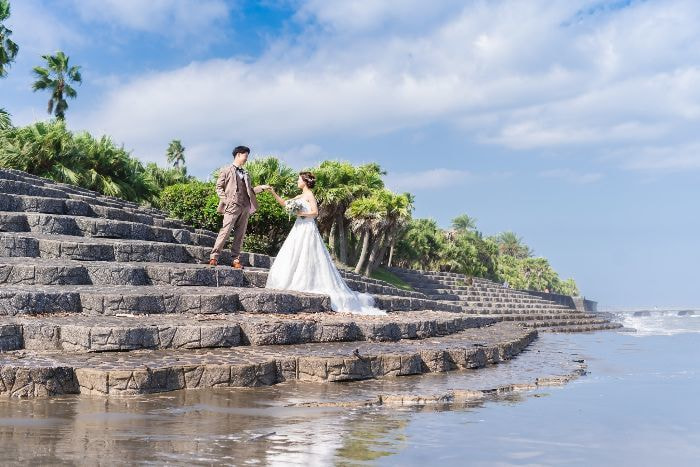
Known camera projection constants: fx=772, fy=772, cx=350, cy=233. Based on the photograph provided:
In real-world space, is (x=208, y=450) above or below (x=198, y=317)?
below

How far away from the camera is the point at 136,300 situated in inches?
362

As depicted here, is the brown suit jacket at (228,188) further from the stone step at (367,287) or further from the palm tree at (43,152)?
the palm tree at (43,152)

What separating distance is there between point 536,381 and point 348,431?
3.93 meters

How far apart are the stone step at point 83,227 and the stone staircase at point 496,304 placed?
14.4 meters

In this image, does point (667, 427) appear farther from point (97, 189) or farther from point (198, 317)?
point (97, 189)

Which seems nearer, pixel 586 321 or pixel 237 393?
pixel 237 393

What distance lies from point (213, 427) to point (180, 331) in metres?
3.13

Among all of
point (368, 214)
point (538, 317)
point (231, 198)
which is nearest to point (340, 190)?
point (368, 214)

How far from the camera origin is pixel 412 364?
8.60m

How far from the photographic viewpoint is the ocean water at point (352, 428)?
14.2ft

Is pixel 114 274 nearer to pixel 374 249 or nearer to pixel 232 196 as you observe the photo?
pixel 232 196

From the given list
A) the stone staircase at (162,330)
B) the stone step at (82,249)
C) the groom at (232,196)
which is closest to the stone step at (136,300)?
the stone staircase at (162,330)

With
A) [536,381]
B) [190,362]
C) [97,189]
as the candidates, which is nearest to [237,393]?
[190,362]

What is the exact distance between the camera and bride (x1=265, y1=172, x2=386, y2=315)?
485 inches
